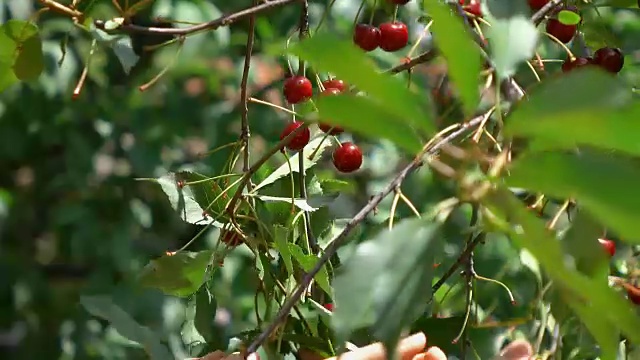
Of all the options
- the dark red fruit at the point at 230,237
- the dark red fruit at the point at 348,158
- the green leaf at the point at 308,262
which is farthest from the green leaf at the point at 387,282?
the dark red fruit at the point at 348,158

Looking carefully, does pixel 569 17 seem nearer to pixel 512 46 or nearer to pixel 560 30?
pixel 560 30

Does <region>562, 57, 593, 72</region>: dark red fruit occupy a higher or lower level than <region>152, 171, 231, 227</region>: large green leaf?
higher

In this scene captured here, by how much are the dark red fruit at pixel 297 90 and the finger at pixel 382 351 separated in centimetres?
29

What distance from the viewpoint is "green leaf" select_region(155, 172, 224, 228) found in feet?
2.71

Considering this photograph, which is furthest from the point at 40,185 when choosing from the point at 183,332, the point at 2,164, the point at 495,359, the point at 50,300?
the point at 495,359

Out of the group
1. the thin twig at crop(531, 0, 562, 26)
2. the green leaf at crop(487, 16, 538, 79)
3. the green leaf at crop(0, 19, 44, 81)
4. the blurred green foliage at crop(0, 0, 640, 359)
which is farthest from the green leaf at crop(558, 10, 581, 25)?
the green leaf at crop(0, 19, 44, 81)

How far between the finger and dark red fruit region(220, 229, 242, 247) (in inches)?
7.0

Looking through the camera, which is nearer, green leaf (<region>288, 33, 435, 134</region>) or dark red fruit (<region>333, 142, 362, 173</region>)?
green leaf (<region>288, 33, 435, 134</region>)

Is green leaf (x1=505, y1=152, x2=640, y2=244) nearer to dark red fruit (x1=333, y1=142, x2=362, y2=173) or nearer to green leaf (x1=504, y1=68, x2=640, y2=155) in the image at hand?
green leaf (x1=504, y1=68, x2=640, y2=155)

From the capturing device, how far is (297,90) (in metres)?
0.89

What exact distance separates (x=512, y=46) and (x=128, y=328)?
16.7 inches

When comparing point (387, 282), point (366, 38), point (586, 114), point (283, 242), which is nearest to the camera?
point (586, 114)

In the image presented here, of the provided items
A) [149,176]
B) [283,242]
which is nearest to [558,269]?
[283,242]

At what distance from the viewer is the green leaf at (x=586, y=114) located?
1.20 ft
